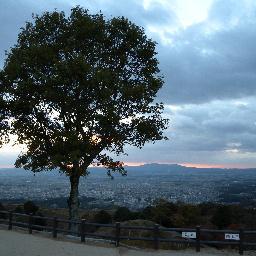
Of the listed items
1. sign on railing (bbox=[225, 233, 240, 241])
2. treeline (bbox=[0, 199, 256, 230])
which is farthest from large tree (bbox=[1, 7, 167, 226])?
treeline (bbox=[0, 199, 256, 230])

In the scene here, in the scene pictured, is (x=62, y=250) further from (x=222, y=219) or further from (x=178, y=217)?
(x=222, y=219)

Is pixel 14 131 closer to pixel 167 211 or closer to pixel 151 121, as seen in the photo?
pixel 151 121

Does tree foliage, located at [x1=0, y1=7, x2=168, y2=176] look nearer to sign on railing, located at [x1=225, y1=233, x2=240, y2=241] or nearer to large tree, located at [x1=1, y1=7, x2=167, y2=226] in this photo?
large tree, located at [x1=1, y1=7, x2=167, y2=226]

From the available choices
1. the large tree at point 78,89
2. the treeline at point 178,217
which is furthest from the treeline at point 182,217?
the large tree at point 78,89

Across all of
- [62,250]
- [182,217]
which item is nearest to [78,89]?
[62,250]

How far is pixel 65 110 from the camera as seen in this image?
29938 mm

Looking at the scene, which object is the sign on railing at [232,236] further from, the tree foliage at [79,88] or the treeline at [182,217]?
the treeline at [182,217]

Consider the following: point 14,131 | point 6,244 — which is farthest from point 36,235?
point 14,131

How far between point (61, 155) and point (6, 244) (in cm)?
702

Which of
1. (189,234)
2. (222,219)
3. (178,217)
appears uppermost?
(189,234)

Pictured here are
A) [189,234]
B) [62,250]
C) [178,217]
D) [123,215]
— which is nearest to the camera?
[62,250]

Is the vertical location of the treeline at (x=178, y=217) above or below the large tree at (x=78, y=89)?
below

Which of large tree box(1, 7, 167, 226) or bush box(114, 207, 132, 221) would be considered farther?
bush box(114, 207, 132, 221)

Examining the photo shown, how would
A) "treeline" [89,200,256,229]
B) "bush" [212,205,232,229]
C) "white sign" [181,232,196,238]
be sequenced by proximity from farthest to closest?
"bush" [212,205,232,229]
"treeline" [89,200,256,229]
"white sign" [181,232,196,238]
